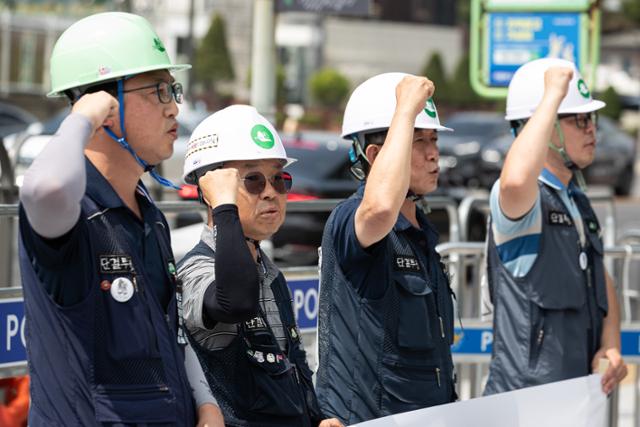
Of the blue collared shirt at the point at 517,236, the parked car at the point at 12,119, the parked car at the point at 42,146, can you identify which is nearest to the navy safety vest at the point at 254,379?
the blue collared shirt at the point at 517,236

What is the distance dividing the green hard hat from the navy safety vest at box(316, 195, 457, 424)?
3.17 ft

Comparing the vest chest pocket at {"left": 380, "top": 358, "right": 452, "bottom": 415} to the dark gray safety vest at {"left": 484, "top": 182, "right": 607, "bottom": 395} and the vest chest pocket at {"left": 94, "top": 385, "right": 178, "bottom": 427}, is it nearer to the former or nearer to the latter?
the dark gray safety vest at {"left": 484, "top": 182, "right": 607, "bottom": 395}

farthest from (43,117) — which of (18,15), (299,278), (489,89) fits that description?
(299,278)

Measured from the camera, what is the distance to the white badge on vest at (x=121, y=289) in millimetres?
3186

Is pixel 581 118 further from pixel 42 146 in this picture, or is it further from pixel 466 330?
pixel 42 146

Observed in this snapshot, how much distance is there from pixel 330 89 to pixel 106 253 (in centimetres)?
4929

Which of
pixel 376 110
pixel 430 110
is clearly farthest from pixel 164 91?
pixel 430 110

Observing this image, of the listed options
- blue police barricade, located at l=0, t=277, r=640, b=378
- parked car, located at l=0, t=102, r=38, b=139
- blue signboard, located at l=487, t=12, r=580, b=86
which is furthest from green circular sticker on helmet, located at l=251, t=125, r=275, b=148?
parked car, located at l=0, t=102, r=38, b=139

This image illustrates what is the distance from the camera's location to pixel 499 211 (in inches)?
191

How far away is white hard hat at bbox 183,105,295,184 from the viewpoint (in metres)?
3.87

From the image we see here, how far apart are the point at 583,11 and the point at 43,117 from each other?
39417 mm

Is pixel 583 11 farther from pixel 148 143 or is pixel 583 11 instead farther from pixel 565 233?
pixel 148 143

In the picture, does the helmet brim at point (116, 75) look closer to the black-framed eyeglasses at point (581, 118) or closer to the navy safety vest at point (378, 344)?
the navy safety vest at point (378, 344)

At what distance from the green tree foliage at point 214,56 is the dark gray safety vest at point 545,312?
47.3 m
